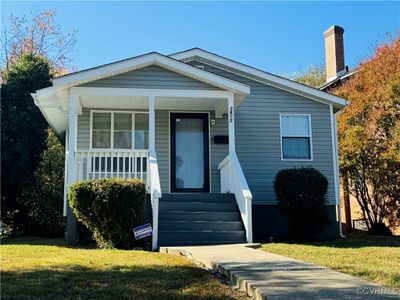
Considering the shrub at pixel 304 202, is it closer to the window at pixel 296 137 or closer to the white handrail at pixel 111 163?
the window at pixel 296 137

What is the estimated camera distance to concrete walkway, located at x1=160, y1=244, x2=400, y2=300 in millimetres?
4184

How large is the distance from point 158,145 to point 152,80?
2.07 m

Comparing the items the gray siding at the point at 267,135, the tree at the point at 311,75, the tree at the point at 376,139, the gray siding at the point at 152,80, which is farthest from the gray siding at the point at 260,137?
the tree at the point at 311,75

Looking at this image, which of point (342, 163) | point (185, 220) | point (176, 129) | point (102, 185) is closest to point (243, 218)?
point (185, 220)

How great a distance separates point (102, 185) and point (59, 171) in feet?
27.3

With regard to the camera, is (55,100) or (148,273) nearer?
(148,273)

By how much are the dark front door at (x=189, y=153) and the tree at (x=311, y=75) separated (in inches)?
903

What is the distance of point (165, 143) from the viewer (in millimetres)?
12461

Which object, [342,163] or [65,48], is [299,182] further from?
[65,48]

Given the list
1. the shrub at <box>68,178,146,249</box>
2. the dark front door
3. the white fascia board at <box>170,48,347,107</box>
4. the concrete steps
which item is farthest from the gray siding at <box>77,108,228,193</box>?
the shrub at <box>68,178,146,249</box>

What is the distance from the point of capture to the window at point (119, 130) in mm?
12398

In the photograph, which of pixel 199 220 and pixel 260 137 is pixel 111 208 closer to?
pixel 199 220

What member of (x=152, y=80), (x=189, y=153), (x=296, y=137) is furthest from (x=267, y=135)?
(x=152, y=80)

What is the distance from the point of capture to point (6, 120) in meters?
13.8
